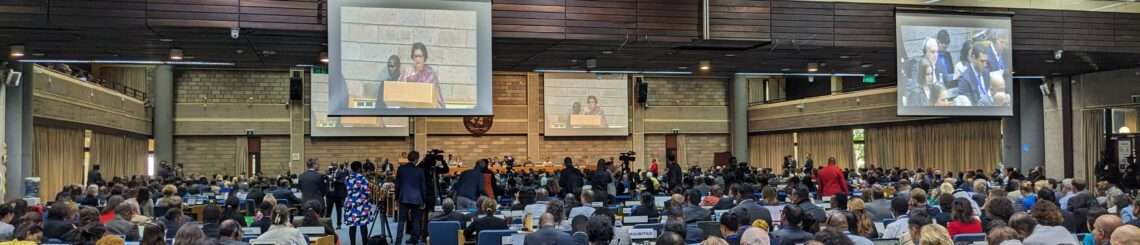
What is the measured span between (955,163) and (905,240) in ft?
66.0

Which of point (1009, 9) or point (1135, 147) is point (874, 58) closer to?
point (1009, 9)

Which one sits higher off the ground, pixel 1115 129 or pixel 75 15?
pixel 75 15

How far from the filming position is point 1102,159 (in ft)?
69.1

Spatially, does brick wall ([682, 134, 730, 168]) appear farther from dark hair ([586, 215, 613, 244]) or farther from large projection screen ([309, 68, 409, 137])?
dark hair ([586, 215, 613, 244])

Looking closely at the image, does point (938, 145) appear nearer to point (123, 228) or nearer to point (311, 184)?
point (311, 184)

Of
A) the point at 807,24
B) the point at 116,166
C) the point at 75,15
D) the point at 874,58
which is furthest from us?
the point at 116,166

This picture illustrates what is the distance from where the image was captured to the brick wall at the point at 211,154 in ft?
105

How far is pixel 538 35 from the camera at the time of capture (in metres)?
14.0

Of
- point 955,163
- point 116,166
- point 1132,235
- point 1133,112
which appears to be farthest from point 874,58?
point 116,166

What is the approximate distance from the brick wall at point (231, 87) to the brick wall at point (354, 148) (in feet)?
6.50

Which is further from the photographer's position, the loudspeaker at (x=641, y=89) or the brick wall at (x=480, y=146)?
the loudspeaker at (x=641, y=89)

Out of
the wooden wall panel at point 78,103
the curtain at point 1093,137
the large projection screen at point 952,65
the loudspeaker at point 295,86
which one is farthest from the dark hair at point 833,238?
the loudspeaker at point 295,86

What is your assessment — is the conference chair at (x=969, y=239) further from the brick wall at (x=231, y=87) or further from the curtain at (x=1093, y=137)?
the brick wall at (x=231, y=87)

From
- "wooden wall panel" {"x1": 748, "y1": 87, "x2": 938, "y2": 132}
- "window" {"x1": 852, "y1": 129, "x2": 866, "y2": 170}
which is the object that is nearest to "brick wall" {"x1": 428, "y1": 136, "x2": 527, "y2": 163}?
"wooden wall panel" {"x1": 748, "y1": 87, "x2": 938, "y2": 132}
